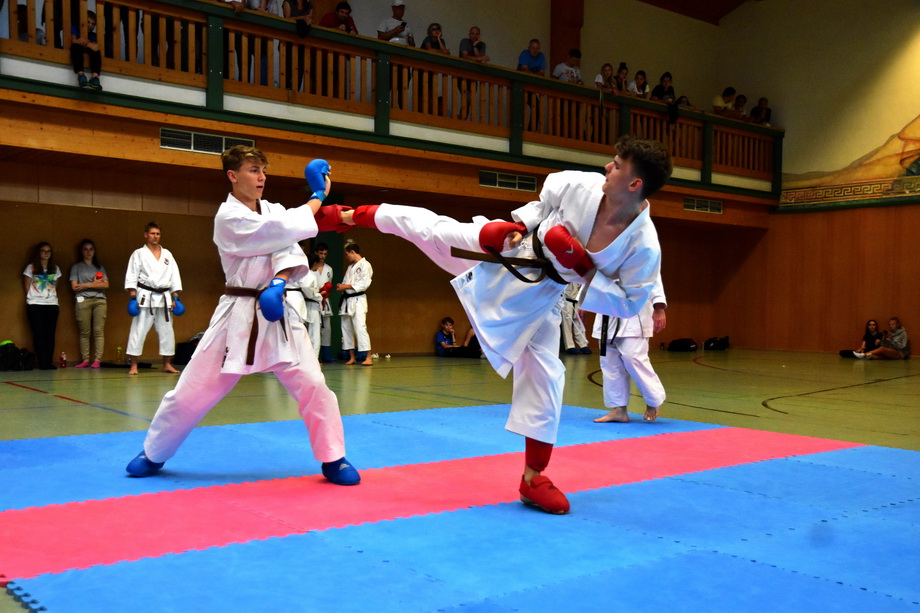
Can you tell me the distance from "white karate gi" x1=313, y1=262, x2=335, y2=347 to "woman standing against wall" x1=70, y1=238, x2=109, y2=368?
2.57 m

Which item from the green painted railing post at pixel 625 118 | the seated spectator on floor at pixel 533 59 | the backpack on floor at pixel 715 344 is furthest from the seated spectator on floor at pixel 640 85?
the backpack on floor at pixel 715 344

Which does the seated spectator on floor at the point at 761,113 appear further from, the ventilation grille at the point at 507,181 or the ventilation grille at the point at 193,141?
the ventilation grille at the point at 193,141

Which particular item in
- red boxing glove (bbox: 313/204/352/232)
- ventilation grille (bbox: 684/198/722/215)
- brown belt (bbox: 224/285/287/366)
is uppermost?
ventilation grille (bbox: 684/198/722/215)

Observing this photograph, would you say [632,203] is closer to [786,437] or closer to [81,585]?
[81,585]

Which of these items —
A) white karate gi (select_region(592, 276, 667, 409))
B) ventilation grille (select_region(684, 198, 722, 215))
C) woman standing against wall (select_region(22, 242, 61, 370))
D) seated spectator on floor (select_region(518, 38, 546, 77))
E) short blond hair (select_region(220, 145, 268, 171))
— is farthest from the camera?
ventilation grille (select_region(684, 198, 722, 215))

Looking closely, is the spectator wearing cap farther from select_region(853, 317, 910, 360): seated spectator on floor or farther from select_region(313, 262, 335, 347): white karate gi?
select_region(853, 317, 910, 360): seated spectator on floor

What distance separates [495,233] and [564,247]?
0.88 feet

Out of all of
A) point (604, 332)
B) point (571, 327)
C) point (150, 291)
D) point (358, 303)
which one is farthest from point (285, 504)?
point (571, 327)

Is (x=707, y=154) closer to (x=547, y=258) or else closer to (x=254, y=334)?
(x=547, y=258)

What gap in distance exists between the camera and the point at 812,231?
593 inches

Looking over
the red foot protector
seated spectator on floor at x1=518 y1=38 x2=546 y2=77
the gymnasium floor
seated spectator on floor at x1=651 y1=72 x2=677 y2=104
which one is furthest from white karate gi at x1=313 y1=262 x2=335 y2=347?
seated spectator on floor at x1=651 y1=72 x2=677 y2=104

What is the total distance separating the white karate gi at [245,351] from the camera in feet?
11.0

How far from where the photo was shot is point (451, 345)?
12.6 m

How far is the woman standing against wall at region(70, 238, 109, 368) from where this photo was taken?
9.44 meters
